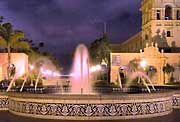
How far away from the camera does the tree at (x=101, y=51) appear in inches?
2596

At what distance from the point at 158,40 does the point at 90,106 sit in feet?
177

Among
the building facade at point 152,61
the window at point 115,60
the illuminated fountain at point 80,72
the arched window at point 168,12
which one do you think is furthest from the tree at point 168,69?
the illuminated fountain at point 80,72

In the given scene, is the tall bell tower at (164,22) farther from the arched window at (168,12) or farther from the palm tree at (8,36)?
the palm tree at (8,36)

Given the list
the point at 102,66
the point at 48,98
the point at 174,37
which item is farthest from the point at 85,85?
the point at 174,37

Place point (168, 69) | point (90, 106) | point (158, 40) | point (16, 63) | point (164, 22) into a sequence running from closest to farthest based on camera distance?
point (90, 106), point (16, 63), point (168, 69), point (164, 22), point (158, 40)

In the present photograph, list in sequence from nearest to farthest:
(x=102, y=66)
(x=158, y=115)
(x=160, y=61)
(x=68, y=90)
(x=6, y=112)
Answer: (x=158, y=115), (x=6, y=112), (x=68, y=90), (x=160, y=61), (x=102, y=66)

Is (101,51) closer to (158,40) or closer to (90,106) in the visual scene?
(158,40)

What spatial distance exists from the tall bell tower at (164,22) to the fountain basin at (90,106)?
170 feet

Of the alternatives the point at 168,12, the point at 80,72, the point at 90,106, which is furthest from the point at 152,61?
the point at 90,106

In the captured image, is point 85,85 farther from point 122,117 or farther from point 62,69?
point 62,69

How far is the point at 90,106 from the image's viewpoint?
10.6m

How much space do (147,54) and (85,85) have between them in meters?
34.5

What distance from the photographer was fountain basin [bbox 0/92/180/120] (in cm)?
1058

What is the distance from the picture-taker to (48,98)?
10.8m
